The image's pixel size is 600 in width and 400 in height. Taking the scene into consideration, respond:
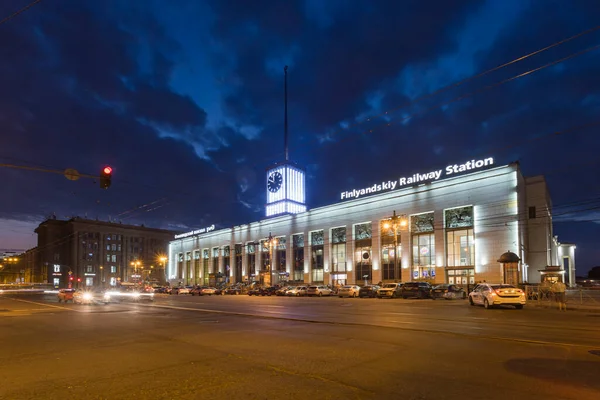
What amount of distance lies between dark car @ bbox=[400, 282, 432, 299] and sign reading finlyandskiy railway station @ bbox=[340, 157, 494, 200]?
2196 cm

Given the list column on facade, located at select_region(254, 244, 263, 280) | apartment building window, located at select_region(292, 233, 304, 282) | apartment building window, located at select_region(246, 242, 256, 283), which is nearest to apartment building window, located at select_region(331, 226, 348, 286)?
apartment building window, located at select_region(292, 233, 304, 282)

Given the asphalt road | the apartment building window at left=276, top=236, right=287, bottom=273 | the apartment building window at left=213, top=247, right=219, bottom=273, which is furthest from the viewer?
the apartment building window at left=213, top=247, right=219, bottom=273

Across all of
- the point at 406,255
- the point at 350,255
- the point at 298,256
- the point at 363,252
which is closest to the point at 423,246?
the point at 406,255

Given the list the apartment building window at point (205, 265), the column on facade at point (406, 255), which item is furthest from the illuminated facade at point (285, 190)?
the column on facade at point (406, 255)

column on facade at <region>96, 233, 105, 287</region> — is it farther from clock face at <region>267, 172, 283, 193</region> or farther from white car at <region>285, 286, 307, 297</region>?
white car at <region>285, 286, 307, 297</region>

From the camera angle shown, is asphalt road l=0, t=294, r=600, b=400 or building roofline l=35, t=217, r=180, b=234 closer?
asphalt road l=0, t=294, r=600, b=400

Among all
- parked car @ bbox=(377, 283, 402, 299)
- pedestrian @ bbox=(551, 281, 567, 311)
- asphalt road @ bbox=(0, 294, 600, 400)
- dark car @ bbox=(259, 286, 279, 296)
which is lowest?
dark car @ bbox=(259, 286, 279, 296)

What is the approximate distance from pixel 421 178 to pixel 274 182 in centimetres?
4095

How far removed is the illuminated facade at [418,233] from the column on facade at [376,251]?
153 millimetres

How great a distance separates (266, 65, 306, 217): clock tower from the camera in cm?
9331

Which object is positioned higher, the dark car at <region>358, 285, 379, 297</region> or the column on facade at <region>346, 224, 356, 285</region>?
the column on facade at <region>346, 224, 356, 285</region>

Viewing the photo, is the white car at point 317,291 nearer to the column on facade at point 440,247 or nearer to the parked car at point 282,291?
the parked car at point 282,291

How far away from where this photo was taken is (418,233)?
62.7 meters

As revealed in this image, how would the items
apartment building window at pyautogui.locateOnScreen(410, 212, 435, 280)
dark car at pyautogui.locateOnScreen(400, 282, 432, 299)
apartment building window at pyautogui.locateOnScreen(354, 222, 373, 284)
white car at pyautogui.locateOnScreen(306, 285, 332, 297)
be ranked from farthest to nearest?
apartment building window at pyautogui.locateOnScreen(354, 222, 373, 284) < apartment building window at pyautogui.locateOnScreen(410, 212, 435, 280) < white car at pyautogui.locateOnScreen(306, 285, 332, 297) < dark car at pyautogui.locateOnScreen(400, 282, 432, 299)
